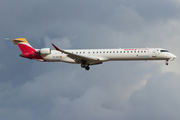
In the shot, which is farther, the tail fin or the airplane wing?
the tail fin

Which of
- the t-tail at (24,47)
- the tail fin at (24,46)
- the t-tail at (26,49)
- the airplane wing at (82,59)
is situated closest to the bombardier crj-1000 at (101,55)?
the airplane wing at (82,59)

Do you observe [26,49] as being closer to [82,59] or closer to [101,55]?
[82,59]

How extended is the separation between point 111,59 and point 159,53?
26.8ft

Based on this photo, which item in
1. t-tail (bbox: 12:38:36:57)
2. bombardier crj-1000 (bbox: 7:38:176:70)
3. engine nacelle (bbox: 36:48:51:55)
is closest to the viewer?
bombardier crj-1000 (bbox: 7:38:176:70)

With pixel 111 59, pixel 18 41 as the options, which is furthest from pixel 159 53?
pixel 18 41

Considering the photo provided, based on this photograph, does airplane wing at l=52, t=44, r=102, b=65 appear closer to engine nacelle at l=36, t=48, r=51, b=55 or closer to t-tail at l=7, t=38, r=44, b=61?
engine nacelle at l=36, t=48, r=51, b=55

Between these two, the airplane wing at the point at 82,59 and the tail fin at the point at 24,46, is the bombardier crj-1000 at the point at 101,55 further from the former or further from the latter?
the tail fin at the point at 24,46

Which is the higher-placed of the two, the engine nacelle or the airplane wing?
the engine nacelle

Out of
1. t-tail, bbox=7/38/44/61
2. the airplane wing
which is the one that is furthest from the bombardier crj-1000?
t-tail, bbox=7/38/44/61

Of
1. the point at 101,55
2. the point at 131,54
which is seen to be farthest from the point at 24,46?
the point at 131,54

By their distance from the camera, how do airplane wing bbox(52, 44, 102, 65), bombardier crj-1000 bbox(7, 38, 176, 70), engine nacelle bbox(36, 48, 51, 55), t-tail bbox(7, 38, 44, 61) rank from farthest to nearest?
t-tail bbox(7, 38, 44, 61)
engine nacelle bbox(36, 48, 51, 55)
bombardier crj-1000 bbox(7, 38, 176, 70)
airplane wing bbox(52, 44, 102, 65)

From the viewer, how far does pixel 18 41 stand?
48.0m

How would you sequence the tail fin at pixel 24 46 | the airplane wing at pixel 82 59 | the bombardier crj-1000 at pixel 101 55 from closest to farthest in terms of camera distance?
the airplane wing at pixel 82 59, the bombardier crj-1000 at pixel 101 55, the tail fin at pixel 24 46

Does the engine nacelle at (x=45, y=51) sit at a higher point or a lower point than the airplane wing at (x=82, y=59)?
higher
